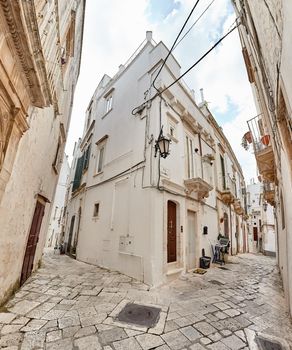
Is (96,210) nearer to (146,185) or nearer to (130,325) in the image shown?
(146,185)

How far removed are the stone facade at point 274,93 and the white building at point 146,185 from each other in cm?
268

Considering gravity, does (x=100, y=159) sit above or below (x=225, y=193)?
above

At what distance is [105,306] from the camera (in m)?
3.68

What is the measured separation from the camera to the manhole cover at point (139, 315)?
10.4 ft

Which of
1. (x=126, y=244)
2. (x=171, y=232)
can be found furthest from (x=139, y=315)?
(x=171, y=232)

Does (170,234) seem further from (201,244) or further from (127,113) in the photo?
(127,113)

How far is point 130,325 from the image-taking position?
9.96 feet

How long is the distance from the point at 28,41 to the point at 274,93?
361cm

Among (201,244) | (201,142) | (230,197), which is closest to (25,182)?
(201,244)

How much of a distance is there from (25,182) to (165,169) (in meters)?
4.35

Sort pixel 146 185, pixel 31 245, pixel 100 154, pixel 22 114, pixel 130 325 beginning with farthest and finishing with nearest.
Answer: pixel 100 154 → pixel 146 185 → pixel 31 245 → pixel 130 325 → pixel 22 114

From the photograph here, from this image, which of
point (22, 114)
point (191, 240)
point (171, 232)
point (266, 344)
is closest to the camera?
point (22, 114)

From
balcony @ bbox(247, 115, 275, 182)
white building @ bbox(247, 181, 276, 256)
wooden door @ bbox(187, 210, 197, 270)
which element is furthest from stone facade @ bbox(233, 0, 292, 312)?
white building @ bbox(247, 181, 276, 256)

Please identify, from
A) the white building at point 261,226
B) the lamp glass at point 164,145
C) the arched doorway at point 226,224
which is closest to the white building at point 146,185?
the lamp glass at point 164,145
